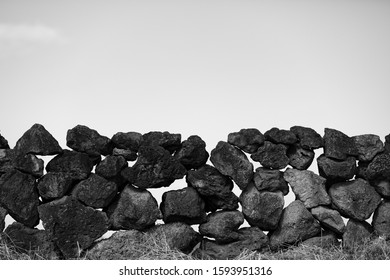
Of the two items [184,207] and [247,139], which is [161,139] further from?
[247,139]

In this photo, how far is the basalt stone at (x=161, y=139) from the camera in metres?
7.90

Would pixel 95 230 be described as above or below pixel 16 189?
below

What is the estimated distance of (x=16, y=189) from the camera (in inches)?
310

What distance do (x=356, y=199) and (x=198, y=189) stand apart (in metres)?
2.27

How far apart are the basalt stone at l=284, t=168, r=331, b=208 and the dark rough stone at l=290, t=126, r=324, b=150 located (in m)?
0.40

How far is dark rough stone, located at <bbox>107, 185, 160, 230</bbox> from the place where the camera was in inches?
309

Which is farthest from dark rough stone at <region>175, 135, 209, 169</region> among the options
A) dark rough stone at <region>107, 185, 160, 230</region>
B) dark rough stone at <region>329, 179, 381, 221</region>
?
dark rough stone at <region>329, 179, 381, 221</region>

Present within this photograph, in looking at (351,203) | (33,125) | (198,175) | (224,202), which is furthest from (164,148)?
(351,203)

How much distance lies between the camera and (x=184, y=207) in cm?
791

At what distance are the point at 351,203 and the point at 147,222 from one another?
289 centimetres

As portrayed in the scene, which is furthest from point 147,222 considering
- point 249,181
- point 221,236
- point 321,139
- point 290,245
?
point 321,139

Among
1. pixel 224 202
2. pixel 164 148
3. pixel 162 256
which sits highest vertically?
pixel 164 148
